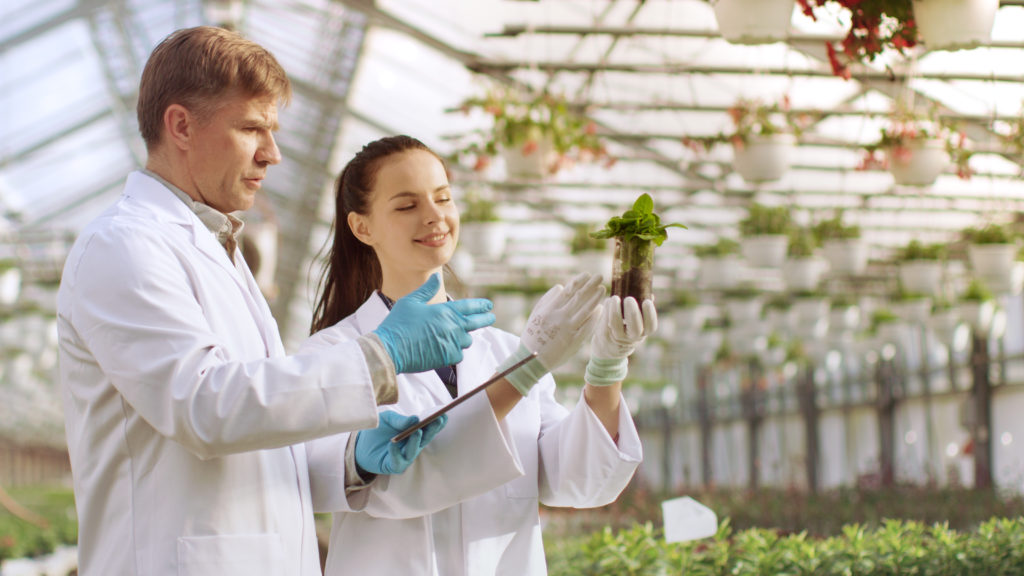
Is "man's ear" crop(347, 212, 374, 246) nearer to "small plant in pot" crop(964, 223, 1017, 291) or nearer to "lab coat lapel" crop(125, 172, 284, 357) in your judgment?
"lab coat lapel" crop(125, 172, 284, 357)

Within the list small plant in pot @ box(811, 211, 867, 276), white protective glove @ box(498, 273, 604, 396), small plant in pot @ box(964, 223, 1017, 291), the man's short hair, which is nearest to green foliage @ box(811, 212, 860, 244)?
small plant in pot @ box(811, 211, 867, 276)

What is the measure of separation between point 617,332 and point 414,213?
472 millimetres

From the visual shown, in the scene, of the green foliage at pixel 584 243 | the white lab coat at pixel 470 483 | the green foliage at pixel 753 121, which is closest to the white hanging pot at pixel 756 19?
the white lab coat at pixel 470 483

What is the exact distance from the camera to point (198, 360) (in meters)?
1.41

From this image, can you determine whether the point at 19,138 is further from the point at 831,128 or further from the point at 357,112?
the point at 831,128

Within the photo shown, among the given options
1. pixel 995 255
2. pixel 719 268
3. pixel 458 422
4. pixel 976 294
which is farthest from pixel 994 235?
pixel 458 422

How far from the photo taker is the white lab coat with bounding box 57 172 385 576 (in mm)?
1392

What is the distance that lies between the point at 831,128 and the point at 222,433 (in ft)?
28.8

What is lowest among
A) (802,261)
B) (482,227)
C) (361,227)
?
(361,227)

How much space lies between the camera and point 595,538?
4113mm

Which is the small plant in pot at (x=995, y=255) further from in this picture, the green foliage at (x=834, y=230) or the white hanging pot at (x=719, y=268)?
the white hanging pot at (x=719, y=268)

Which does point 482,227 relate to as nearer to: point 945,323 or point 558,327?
point 945,323

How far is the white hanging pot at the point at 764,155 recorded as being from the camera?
20.7ft

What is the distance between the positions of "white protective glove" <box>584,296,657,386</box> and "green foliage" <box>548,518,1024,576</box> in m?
1.62
